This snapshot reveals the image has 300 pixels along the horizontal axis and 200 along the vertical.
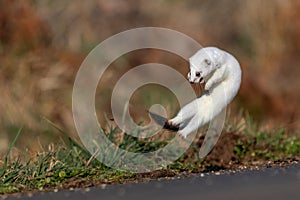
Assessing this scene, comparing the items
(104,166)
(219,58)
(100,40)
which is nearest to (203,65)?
(219,58)

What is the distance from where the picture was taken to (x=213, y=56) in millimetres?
5555

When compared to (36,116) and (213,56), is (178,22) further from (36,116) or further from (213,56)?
(213,56)

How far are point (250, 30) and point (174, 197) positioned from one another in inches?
309

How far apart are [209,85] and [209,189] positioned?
1119mm

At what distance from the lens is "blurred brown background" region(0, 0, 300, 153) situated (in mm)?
9867

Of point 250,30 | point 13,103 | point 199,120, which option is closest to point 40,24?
point 13,103

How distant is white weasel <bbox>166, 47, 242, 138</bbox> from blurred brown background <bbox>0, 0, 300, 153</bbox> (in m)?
2.70

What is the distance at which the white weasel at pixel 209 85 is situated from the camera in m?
5.52

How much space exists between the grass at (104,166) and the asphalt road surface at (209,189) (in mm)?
451

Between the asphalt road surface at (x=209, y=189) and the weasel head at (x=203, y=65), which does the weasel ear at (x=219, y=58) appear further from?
the asphalt road surface at (x=209, y=189)

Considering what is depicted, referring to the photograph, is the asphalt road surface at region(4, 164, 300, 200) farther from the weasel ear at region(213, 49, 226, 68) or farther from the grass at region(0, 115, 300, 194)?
the weasel ear at region(213, 49, 226, 68)

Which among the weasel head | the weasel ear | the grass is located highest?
the weasel ear

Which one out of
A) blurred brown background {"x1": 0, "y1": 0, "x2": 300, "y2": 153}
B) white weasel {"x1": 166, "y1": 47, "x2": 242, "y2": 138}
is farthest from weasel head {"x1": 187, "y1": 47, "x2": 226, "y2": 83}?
blurred brown background {"x1": 0, "y1": 0, "x2": 300, "y2": 153}

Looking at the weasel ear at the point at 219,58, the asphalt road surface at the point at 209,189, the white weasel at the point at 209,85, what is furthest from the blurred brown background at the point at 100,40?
the asphalt road surface at the point at 209,189
